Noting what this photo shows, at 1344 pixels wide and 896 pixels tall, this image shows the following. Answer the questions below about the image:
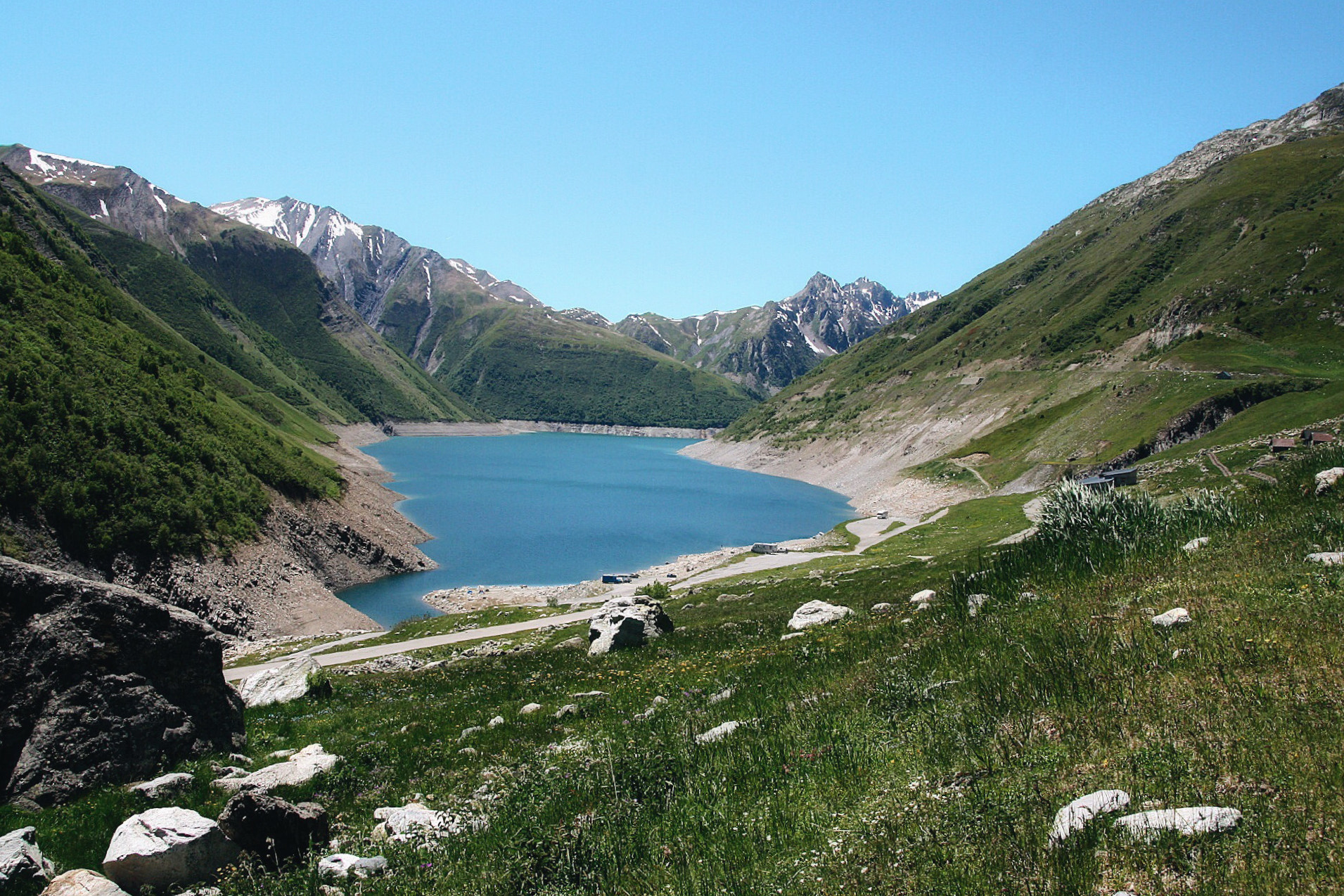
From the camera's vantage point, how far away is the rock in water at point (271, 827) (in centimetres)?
802

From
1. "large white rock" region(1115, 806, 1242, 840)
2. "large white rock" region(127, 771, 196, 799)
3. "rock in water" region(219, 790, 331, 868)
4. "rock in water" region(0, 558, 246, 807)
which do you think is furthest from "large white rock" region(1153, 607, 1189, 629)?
"rock in water" region(0, 558, 246, 807)

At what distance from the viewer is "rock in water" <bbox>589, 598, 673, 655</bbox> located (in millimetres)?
23875

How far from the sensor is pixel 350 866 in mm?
7602

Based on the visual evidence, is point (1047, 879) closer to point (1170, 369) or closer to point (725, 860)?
point (725, 860)

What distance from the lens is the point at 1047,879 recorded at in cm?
499

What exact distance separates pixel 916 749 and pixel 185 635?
44.1 ft

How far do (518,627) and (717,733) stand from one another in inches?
1547

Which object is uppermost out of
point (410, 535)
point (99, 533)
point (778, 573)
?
point (99, 533)

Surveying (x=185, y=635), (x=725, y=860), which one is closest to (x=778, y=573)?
(x=185, y=635)

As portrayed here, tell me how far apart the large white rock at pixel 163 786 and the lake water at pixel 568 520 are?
51881mm

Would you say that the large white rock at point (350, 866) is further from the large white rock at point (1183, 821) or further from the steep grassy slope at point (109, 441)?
the steep grassy slope at point (109, 441)

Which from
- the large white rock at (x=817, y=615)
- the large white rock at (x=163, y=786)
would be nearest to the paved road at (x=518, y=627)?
the large white rock at (x=163, y=786)

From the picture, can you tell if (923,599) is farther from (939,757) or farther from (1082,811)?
(1082,811)

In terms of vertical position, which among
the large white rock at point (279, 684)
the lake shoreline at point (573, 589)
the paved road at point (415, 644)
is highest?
the large white rock at point (279, 684)
